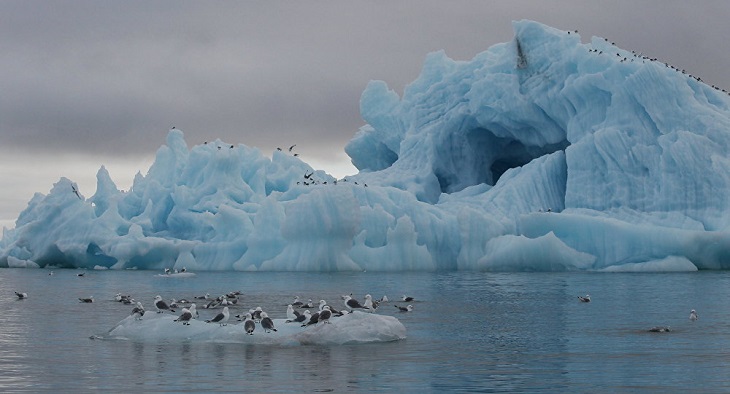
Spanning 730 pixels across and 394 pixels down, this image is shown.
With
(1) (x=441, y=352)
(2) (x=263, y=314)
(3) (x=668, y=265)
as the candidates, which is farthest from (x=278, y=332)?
(3) (x=668, y=265)

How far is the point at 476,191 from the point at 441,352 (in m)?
43.9

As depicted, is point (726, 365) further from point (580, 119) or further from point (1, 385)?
point (580, 119)

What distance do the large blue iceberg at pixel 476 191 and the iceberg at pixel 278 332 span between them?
31074mm

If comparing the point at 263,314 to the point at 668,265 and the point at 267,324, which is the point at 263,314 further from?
the point at 668,265

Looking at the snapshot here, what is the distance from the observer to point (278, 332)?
2223 centimetres

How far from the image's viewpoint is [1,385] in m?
16.1

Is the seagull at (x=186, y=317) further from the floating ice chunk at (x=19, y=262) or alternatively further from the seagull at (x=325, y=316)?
the floating ice chunk at (x=19, y=262)

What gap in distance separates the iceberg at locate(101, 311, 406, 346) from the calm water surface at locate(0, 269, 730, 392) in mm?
413

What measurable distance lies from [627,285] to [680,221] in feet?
36.8

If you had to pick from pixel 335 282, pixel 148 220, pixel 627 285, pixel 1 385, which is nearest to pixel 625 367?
pixel 1 385

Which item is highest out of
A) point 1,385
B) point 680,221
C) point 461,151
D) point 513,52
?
point 513,52

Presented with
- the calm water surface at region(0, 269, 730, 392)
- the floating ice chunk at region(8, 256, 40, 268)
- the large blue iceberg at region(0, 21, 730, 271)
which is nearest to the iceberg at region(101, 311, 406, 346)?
the calm water surface at region(0, 269, 730, 392)

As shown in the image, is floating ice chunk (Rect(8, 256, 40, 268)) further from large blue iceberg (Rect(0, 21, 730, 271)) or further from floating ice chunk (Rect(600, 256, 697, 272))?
floating ice chunk (Rect(600, 256, 697, 272))

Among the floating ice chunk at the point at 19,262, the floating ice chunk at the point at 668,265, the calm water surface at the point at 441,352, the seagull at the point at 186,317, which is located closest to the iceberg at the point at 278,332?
the seagull at the point at 186,317
